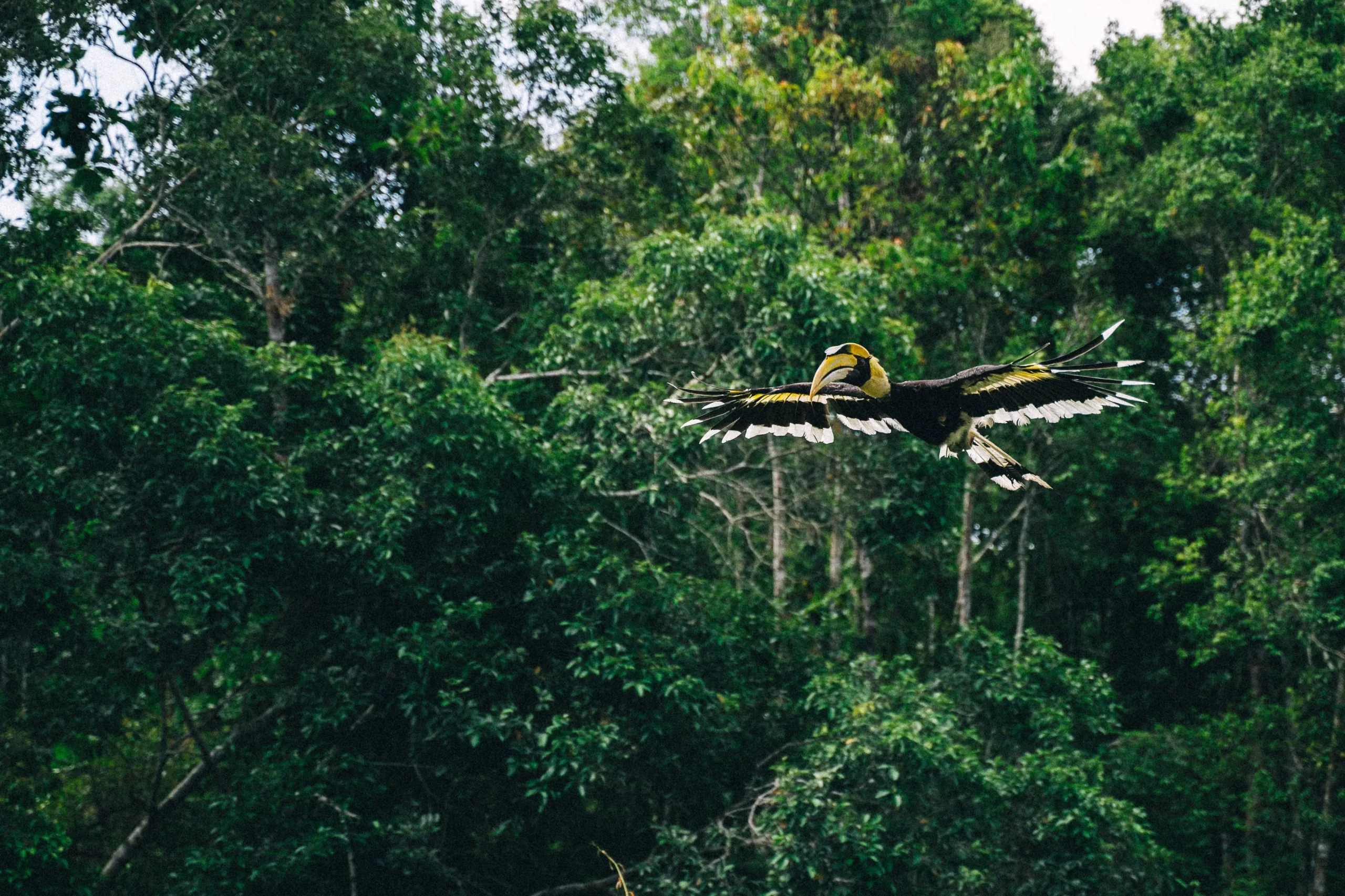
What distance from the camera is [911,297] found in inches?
573

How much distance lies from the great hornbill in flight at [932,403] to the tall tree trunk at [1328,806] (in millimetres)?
10023

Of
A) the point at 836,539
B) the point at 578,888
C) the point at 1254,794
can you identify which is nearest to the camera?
the point at 578,888

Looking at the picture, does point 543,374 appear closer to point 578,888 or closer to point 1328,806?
point 578,888

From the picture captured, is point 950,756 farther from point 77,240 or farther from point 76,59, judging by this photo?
point 76,59

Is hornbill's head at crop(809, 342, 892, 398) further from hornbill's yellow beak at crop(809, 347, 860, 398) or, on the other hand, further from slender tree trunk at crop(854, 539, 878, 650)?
slender tree trunk at crop(854, 539, 878, 650)

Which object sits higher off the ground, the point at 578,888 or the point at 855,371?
the point at 855,371

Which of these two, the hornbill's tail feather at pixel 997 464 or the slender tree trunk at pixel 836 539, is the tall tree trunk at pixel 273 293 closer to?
the slender tree trunk at pixel 836 539

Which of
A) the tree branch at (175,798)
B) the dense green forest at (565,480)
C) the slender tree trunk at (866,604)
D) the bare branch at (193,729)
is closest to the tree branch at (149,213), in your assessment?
the dense green forest at (565,480)

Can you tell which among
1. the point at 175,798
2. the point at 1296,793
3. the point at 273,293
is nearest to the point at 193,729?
the point at 175,798

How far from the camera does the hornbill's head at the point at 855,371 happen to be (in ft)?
16.3

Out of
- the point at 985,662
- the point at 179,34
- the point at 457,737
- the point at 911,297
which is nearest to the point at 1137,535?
the point at 911,297

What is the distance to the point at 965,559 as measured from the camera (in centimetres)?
1533


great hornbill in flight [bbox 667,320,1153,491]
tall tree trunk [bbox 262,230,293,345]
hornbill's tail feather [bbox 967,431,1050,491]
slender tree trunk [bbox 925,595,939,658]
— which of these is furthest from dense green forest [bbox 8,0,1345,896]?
hornbill's tail feather [bbox 967,431,1050,491]

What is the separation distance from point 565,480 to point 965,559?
288 inches
